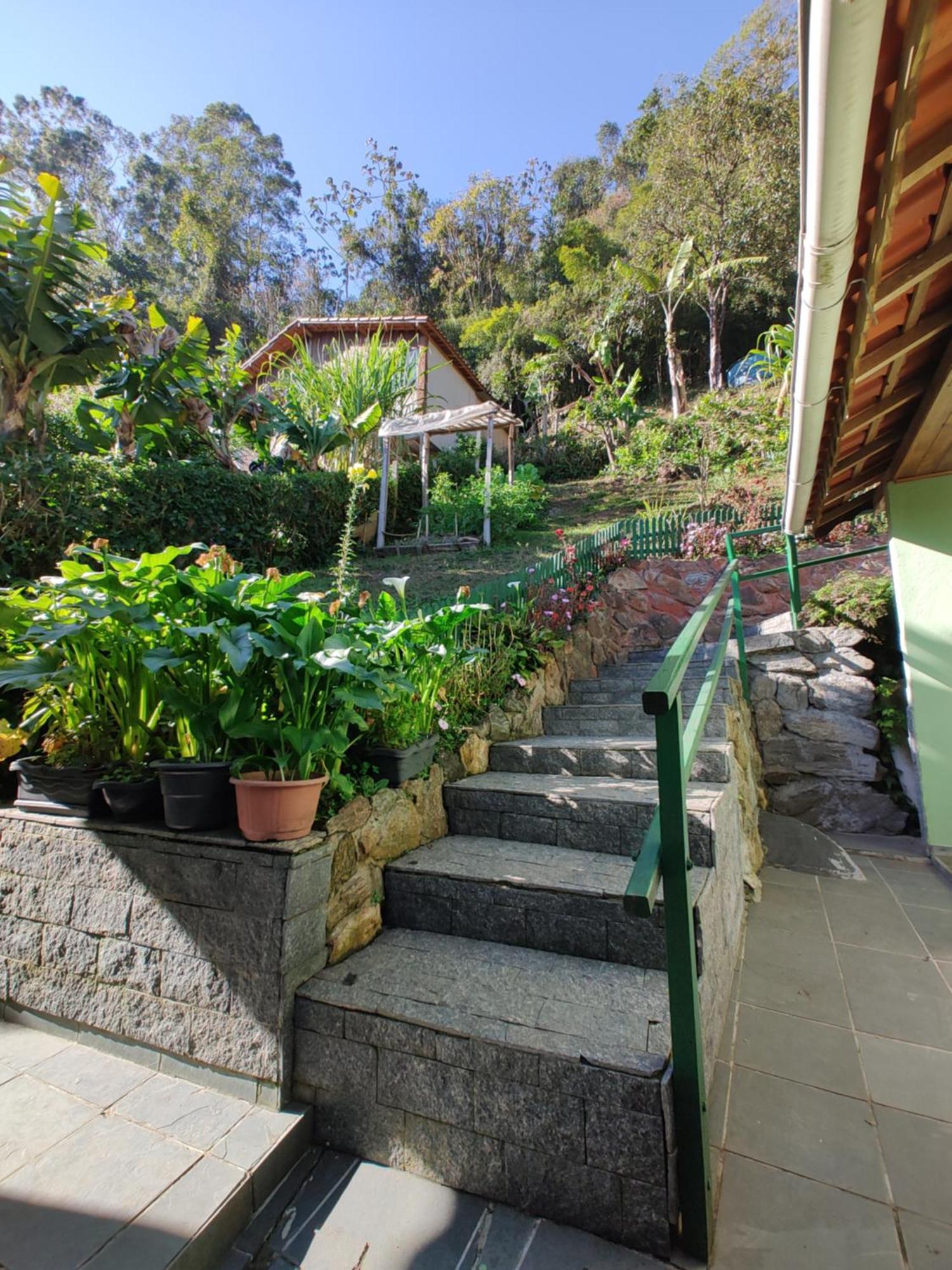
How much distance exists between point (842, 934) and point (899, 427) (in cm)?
291

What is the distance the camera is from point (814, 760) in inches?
181

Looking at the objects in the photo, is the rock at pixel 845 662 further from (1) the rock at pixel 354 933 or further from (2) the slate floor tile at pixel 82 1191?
(2) the slate floor tile at pixel 82 1191

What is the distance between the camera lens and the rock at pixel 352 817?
1937 millimetres

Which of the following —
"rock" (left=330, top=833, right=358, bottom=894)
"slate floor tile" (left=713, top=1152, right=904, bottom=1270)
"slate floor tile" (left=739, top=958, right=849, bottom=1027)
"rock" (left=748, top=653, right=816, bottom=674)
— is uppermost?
"rock" (left=748, top=653, right=816, bottom=674)

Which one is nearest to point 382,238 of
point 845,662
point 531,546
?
point 531,546

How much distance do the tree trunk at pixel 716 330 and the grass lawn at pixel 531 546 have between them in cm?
581

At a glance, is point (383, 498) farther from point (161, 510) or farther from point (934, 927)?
point (934, 927)

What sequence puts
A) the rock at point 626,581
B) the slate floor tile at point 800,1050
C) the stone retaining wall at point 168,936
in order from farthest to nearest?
the rock at point 626,581
the slate floor tile at point 800,1050
the stone retaining wall at point 168,936

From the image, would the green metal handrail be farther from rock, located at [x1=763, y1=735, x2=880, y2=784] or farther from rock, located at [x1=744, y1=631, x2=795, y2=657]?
rock, located at [x1=744, y1=631, x2=795, y2=657]

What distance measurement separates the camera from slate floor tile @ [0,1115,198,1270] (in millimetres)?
1226

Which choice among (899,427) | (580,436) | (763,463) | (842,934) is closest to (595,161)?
(580,436)

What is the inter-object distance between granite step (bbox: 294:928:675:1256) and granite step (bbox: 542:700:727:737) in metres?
2.04

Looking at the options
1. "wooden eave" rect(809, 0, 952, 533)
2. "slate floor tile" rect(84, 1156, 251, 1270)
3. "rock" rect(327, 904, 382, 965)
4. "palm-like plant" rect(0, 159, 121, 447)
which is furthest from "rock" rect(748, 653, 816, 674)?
"palm-like plant" rect(0, 159, 121, 447)

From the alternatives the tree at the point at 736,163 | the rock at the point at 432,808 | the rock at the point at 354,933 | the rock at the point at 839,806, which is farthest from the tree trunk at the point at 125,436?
the tree at the point at 736,163
